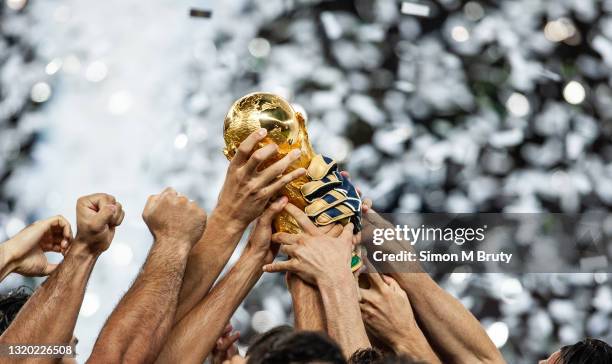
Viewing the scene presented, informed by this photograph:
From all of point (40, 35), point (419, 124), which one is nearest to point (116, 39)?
point (40, 35)

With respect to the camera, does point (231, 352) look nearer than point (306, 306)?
No

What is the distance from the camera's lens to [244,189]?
4.84 feet

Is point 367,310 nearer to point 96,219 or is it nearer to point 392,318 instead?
point 392,318

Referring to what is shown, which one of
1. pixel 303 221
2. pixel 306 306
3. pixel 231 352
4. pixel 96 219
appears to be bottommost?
pixel 231 352

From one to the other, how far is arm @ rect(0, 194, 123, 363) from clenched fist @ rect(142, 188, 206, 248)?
0.07m

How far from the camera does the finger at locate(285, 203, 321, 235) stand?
1.46 metres

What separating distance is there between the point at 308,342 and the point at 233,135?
569mm

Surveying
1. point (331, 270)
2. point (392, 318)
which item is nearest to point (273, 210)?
point (331, 270)

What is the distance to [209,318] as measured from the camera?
1437mm

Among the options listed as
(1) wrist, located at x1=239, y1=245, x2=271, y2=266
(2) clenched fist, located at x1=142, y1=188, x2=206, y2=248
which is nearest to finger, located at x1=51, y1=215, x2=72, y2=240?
(2) clenched fist, located at x1=142, y1=188, x2=206, y2=248

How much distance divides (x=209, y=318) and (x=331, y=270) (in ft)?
0.70

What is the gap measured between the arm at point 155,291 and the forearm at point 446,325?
0.41m

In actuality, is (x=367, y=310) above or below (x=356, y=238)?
below

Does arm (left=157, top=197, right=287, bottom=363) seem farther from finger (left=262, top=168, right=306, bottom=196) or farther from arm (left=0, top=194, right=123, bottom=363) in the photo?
arm (left=0, top=194, right=123, bottom=363)
